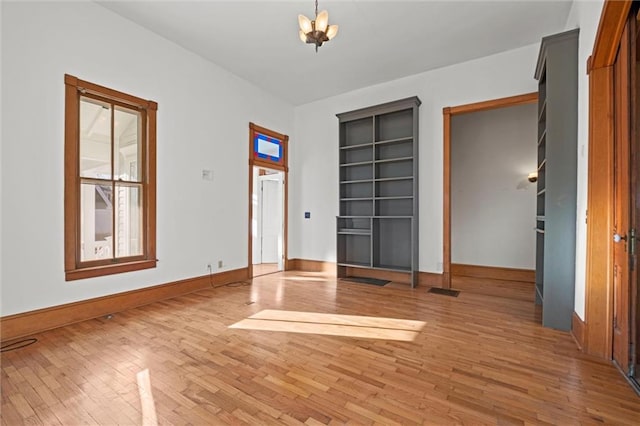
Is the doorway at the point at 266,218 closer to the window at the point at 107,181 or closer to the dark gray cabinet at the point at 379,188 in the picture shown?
the dark gray cabinet at the point at 379,188

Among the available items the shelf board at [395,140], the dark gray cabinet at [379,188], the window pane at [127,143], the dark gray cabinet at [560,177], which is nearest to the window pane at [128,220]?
the window pane at [127,143]

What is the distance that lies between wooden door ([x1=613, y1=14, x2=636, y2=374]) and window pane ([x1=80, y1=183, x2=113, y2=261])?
15.9 feet

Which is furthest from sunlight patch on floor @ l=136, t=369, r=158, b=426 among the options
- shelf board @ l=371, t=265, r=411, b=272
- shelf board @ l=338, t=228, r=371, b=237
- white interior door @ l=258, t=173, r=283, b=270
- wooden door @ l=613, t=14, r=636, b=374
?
white interior door @ l=258, t=173, r=283, b=270

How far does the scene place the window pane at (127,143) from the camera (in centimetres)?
359

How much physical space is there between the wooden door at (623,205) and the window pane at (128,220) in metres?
4.77

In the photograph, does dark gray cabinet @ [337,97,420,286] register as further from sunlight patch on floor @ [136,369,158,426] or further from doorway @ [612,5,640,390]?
sunlight patch on floor @ [136,369,158,426]

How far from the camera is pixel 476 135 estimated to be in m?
5.51

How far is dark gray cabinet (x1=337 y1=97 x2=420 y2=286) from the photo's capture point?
4875 mm

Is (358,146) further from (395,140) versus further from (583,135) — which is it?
(583,135)

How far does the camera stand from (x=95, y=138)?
11.1 feet

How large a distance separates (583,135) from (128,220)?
494 cm

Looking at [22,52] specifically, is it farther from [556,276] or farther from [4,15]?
[556,276]

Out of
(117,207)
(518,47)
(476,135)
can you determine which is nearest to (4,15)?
(117,207)

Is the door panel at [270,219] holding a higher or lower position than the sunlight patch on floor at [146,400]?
higher
